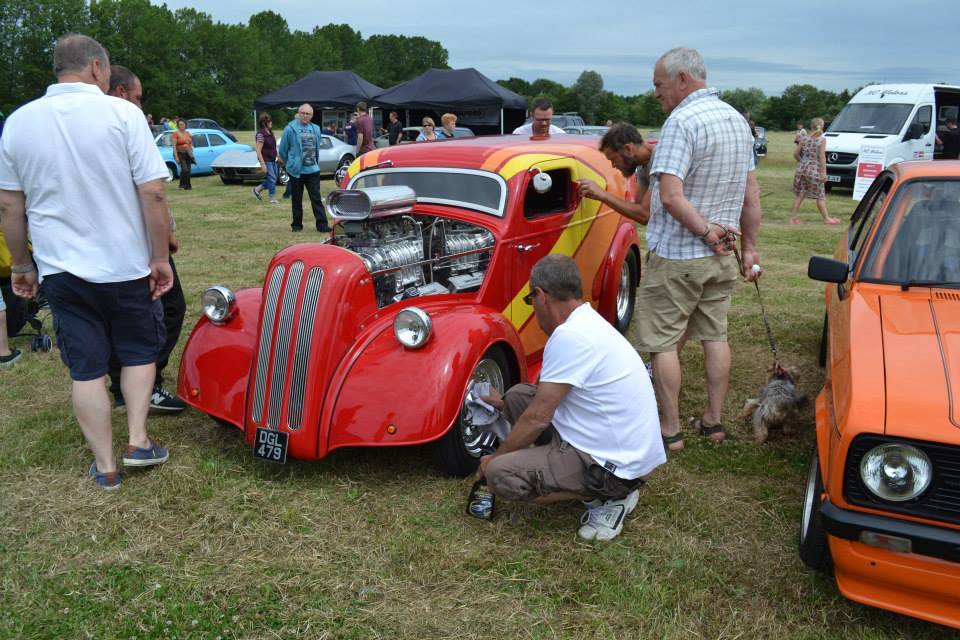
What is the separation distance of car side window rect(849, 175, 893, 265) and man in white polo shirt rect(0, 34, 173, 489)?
3.82 meters

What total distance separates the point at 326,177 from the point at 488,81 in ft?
22.7

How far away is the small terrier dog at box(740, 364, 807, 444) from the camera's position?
14.0ft

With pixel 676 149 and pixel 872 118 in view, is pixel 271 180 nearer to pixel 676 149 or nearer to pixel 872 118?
pixel 676 149

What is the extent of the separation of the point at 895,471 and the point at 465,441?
6.93 ft

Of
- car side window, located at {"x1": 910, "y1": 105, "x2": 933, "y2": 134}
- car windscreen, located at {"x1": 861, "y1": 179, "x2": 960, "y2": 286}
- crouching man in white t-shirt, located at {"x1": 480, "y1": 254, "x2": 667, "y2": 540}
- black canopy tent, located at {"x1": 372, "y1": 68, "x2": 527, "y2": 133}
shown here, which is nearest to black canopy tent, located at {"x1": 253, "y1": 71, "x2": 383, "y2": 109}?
black canopy tent, located at {"x1": 372, "y1": 68, "x2": 527, "y2": 133}

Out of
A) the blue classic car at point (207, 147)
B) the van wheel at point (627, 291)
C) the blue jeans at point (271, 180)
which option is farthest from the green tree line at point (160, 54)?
the van wheel at point (627, 291)

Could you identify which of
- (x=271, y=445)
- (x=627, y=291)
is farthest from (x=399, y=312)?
(x=627, y=291)

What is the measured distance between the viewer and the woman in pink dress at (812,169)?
40.8 feet

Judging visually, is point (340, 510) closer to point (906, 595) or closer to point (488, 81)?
point (906, 595)

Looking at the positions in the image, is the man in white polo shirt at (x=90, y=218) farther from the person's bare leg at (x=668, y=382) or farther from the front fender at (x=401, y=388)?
the person's bare leg at (x=668, y=382)

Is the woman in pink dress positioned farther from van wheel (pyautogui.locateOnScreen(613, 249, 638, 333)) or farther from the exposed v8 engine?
the exposed v8 engine

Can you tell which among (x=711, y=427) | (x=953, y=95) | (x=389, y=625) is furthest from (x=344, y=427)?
(x=953, y=95)

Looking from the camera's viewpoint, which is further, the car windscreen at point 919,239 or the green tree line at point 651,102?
the green tree line at point 651,102

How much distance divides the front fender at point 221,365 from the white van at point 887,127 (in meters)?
16.0
